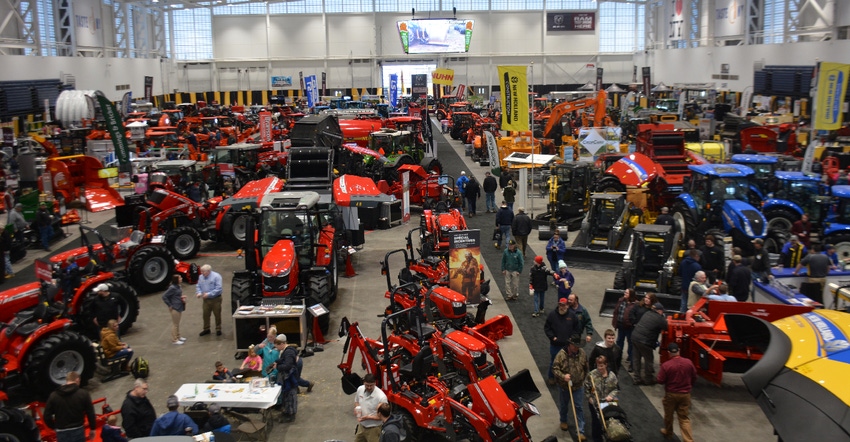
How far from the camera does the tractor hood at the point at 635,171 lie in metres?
16.9

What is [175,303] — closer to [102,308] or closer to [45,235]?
[102,308]

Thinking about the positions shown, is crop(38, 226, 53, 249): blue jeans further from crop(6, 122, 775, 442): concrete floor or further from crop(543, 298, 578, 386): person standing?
crop(543, 298, 578, 386): person standing

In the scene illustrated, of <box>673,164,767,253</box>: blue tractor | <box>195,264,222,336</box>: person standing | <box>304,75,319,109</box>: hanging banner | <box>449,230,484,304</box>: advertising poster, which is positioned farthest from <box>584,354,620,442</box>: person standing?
Answer: <box>304,75,319,109</box>: hanging banner

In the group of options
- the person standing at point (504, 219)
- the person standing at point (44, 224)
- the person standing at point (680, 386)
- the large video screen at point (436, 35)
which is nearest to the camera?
the person standing at point (680, 386)

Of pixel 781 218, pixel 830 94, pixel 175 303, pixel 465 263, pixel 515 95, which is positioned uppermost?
pixel 515 95

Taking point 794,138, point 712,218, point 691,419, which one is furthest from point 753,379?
point 794,138

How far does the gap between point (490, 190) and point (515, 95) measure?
299 centimetres

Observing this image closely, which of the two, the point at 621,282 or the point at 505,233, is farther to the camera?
the point at 505,233

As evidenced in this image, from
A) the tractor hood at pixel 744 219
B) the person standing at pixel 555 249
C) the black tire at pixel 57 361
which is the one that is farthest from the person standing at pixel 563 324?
the tractor hood at pixel 744 219

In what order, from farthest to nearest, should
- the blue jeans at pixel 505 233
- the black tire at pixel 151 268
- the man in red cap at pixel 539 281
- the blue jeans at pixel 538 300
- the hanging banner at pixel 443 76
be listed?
the hanging banner at pixel 443 76, the blue jeans at pixel 505 233, the black tire at pixel 151 268, the blue jeans at pixel 538 300, the man in red cap at pixel 539 281

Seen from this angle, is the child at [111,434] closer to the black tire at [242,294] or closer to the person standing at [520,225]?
the black tire at [242,294]

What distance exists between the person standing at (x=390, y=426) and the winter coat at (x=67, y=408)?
119 inches

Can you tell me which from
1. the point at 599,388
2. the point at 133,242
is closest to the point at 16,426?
the point at 599,388

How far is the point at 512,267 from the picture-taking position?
12.2 m
